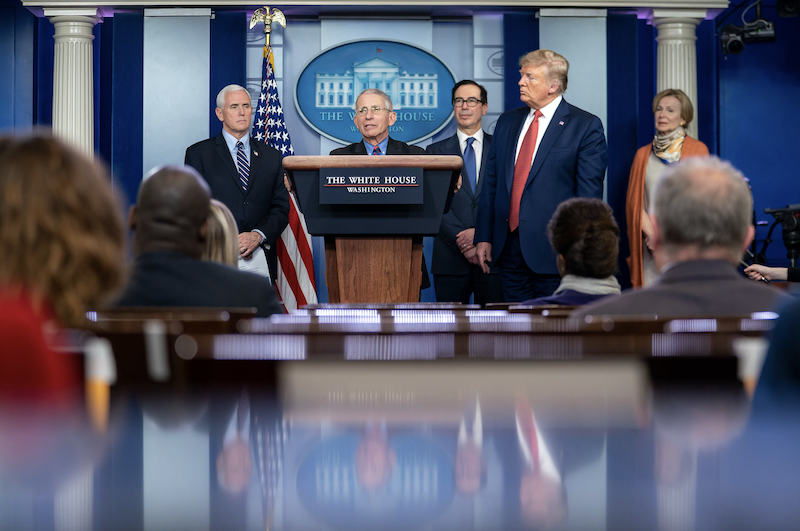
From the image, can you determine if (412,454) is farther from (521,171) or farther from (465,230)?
(465,230)

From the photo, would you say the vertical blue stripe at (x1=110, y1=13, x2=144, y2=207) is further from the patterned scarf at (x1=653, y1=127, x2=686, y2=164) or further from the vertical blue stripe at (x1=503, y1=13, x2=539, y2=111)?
the patterned scarf at (x1=653, y1=127, x2=686, y2=164)

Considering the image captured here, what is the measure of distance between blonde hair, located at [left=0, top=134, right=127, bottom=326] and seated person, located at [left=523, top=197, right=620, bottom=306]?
1351 millimetres

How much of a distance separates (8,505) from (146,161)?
544cm

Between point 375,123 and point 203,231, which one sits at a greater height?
point 375,123

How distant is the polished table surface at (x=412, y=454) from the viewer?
665mm

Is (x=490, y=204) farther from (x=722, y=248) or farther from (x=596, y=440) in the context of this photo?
(x=596, y=440)

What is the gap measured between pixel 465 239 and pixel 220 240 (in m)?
2.62

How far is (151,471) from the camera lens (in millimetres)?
688

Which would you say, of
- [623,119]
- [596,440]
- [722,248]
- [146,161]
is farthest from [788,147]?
[596,440]

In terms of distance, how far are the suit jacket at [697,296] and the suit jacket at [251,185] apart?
3208 millimetres

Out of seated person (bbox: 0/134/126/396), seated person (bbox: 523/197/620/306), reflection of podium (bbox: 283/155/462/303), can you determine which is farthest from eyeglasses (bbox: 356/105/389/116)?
seated person (bbox: 0/134/126/396)

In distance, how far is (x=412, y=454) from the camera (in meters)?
0.70

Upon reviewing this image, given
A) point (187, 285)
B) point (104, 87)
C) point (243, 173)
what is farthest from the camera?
point (104, 87)

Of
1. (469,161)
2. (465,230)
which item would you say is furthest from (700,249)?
(469,161)
